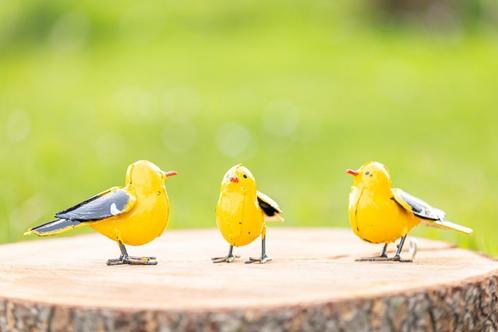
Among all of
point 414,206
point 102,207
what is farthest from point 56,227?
point 414,206

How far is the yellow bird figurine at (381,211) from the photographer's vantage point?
2625 mm

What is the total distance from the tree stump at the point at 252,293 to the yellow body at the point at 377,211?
0.31ft

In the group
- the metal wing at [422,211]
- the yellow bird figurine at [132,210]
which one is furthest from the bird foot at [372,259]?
the yellow bird figurine at [132,210]

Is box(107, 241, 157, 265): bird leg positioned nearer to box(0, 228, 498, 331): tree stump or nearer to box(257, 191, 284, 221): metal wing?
box(0, 228, 498, 331): tree stump

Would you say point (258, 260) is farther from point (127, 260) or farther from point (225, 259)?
point (127, 260)

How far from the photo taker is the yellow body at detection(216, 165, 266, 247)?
8.48 feet

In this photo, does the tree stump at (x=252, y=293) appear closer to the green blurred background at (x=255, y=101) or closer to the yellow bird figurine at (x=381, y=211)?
the yellow bird figurine at (x=381, y=211)

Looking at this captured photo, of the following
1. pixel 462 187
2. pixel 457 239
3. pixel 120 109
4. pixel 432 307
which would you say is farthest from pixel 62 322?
pixel 120 109

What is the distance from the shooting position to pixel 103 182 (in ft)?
19.8

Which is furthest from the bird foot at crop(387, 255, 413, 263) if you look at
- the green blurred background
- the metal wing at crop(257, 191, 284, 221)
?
the green blurred background

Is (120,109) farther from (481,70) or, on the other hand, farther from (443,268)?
(443,268)

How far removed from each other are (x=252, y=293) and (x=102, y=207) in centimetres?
58

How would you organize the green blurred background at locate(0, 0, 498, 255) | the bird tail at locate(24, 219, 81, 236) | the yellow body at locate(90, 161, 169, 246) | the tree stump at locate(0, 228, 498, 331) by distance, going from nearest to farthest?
the tree stump at locate(0, 228, 498, 331)
the bird tail at locate(24, 219, 81, 236)
the yellow body at locate(90, 161, 169, 246)
the green blurred background at locate(0, 0, 498, 255)

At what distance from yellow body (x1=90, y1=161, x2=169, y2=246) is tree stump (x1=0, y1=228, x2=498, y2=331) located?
99 millimetres
